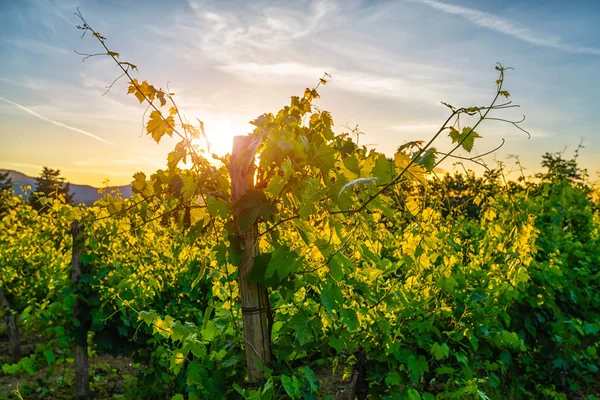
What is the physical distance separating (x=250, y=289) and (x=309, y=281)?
0.29m

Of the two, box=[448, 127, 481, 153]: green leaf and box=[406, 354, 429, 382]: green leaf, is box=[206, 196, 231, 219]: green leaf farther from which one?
box=[406, 354, 429, 382]: green leaf

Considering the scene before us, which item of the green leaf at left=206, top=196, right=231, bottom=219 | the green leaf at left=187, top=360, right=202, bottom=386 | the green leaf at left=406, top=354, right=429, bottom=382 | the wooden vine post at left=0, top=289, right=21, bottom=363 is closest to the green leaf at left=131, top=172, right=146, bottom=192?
the green leaf at left=206, top=196, right=231, bottom=219

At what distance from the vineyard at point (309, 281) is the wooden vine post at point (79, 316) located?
0.07 ft

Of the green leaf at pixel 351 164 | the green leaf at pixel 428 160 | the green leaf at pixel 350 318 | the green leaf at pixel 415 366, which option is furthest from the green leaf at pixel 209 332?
the green leaf at pixel 428 160

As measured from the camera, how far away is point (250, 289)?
2188mm

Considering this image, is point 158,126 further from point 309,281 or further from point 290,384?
point 290,384

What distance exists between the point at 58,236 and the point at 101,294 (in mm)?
1786

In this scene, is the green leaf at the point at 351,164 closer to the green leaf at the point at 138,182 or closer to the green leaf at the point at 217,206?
the green leaf at the point at 217,206

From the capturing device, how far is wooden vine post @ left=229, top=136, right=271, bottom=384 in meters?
2.14

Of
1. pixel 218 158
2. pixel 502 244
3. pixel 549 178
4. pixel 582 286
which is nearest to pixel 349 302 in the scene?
pixel 218 158

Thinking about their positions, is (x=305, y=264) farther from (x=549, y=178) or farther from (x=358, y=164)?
(x=549, y=178)

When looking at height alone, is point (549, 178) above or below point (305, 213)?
above

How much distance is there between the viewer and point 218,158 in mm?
2305

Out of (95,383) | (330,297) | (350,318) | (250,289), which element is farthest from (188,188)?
(95,383)
